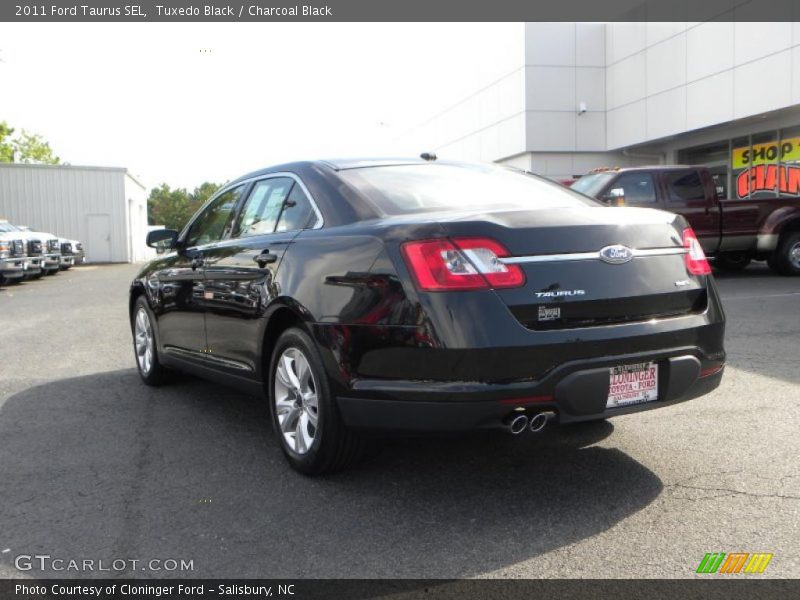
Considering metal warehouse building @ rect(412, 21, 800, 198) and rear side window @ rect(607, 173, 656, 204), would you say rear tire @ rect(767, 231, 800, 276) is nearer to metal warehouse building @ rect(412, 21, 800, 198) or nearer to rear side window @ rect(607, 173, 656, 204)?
rear side window @ rect(607, 173, 656, 204)

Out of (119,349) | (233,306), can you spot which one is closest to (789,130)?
(119,349)

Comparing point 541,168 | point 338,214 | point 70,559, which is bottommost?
point 70,559

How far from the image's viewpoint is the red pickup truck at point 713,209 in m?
13.4

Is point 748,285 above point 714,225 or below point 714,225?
below

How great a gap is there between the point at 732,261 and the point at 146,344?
12.6 m

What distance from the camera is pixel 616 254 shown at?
11.4 feet

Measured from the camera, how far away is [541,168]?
2891cm

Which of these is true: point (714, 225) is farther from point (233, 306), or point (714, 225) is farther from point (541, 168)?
point (541, 168)

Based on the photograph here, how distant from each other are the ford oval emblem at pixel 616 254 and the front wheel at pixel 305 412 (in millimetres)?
1388

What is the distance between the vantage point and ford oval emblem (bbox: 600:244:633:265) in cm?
345

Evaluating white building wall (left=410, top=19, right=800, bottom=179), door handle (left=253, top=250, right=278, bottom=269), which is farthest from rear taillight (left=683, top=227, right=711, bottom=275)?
white building wall (left=410, top=19, right=800, bottom=179)

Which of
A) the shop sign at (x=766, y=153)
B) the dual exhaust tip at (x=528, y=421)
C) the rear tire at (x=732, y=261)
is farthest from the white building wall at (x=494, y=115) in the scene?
the dual exhaust tip at (x=528, y=421)

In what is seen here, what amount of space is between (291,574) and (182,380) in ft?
13.1

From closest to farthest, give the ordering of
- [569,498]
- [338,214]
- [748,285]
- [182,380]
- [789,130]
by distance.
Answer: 1. [569,498]
2. [338,214]
3. [182,380]
4. [748,285]
5. [789,130]
